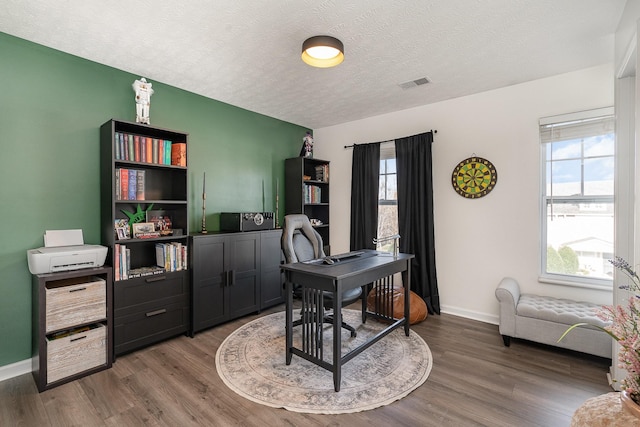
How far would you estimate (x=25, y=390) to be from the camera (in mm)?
2207

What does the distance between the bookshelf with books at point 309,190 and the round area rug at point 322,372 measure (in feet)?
6.55

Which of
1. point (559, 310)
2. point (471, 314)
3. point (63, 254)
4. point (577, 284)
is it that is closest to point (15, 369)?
point (63, 254)

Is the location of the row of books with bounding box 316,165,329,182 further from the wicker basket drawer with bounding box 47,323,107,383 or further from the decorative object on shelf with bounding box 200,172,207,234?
the wicker basket drawer with bounding box 47,323,107,383

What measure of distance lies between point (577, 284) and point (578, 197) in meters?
0.88

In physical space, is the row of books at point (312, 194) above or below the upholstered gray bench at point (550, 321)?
above

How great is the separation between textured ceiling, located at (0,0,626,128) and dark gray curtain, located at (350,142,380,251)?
112 centimetres

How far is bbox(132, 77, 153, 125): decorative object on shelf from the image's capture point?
9.47 feet

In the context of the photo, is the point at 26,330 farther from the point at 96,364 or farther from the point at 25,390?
the point at 96,364

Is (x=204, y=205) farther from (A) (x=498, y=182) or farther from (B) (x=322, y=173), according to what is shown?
(A) (x=498, y=182)

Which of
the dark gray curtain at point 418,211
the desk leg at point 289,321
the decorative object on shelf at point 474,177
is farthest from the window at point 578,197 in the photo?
the desk leg at point 289,321

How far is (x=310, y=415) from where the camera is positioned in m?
1.94

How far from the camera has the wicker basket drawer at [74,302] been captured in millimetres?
2262

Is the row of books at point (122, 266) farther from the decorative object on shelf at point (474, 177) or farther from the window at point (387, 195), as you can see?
the decorative object on shelf at point (474, 177)

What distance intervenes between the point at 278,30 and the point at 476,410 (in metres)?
3.05
